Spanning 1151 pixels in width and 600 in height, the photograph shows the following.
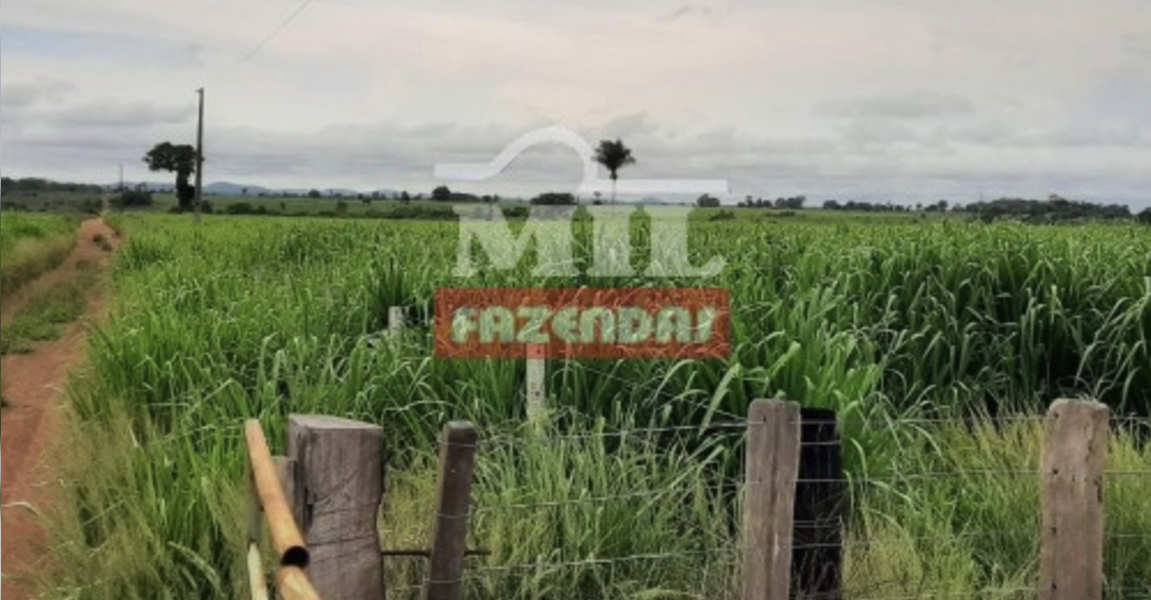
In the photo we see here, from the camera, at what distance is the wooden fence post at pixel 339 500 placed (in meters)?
3.09

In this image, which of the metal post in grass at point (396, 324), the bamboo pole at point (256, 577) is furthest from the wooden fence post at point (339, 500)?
the metal post in grass at point (396, 324)

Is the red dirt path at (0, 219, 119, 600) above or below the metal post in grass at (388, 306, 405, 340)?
below

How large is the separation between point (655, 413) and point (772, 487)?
1.49m

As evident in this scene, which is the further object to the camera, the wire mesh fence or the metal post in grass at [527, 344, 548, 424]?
the metal post in grass at [527, 344, 548, 424]

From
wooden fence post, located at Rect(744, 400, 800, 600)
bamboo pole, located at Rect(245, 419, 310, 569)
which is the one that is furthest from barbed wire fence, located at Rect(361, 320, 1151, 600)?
bamboo pole, located at Rect(245, 419, 310, 569)

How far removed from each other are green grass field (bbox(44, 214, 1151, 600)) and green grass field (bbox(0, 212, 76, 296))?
1019 cm

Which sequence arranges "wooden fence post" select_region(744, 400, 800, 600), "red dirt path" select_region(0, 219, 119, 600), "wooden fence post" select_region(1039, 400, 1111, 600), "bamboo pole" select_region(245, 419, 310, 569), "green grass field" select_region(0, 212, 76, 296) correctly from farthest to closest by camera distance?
1. "green grass field" select_region(0, 212, 76, 296)
2. "red dirt path" select_region(0, 219, 119, 600)
3. "wooden fence post" select_region(1039, 400, 1111, 600)
4. "wooden fence post" select_region(744, 400, 800, 600)
5. "bamboo pole" select_region(245, 419, 310, 569)

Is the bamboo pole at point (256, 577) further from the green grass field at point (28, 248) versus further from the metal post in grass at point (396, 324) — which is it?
the green grass field at point (28, 248)

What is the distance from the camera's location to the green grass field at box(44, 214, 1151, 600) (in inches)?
154

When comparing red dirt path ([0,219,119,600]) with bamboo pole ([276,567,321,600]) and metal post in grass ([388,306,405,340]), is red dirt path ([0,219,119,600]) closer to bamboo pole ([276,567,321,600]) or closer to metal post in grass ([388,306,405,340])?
metal post in grass ([388,306,405,340])

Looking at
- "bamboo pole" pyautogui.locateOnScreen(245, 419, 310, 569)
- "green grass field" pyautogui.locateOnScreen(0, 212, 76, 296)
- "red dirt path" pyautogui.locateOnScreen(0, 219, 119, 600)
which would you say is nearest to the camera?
"bamboo pole" pyautogui.locateOnScreen(245, 419, 310, 569)

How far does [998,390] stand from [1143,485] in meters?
1.96

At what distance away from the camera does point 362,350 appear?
508cm

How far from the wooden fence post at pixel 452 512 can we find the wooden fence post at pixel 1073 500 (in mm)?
1608
